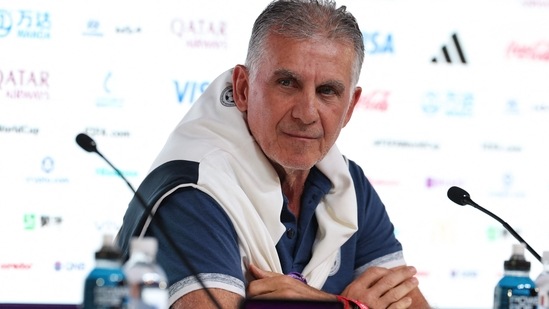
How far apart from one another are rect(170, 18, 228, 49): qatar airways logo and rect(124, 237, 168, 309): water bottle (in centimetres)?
301

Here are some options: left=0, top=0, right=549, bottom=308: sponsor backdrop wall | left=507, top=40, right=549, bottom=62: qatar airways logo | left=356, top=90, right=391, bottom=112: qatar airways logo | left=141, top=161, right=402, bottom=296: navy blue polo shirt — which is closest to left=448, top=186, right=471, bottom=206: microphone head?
left=141, top=161, right=402, bottom=296: navy blue polo shirt

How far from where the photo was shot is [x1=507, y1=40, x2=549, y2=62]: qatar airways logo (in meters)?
5.02

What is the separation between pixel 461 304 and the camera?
4832 millimetres

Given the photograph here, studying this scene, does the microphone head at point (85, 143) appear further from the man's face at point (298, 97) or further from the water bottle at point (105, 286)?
the man's face at point (298, 97)

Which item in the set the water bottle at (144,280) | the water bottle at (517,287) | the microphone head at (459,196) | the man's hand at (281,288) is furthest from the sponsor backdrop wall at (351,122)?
the water bottle at (144,280)

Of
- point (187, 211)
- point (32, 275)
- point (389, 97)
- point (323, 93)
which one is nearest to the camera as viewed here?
point (187, 211)

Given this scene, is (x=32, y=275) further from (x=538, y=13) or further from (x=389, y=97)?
(x=538, y=13)

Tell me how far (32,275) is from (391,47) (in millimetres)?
1953

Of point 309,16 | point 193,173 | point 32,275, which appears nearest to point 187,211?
point 193,173

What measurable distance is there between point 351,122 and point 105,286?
3246mm

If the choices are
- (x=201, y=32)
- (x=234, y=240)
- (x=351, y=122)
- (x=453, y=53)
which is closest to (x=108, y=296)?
(x=234, y=240)

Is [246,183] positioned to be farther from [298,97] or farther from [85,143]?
[85,143]

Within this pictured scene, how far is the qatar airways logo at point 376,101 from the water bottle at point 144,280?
10.5 ft

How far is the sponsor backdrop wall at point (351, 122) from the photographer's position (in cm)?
440
